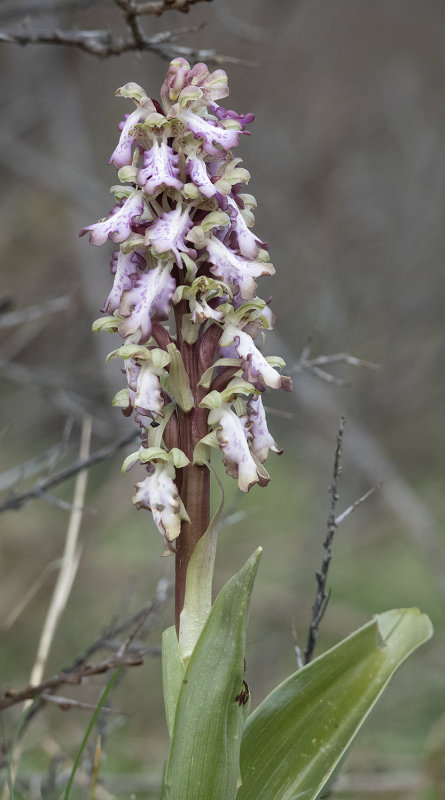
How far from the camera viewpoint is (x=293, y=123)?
8.38 m

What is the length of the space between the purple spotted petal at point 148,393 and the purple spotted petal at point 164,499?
13 centimetres

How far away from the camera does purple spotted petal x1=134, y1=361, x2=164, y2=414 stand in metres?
1.57

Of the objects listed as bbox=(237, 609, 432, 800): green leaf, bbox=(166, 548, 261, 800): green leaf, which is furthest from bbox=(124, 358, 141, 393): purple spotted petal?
bbox=(237, 609, 432, 800): green leaf

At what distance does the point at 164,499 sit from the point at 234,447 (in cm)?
18

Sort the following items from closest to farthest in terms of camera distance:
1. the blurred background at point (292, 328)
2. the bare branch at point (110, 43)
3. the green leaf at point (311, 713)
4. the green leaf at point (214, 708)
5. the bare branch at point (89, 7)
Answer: the green leaf at point (214, 708)
the green leaf at point (311, 713)
the bare branch at point (89, 7)
the bare branch at point (110, 43)
the blurred background at point (292, 328)

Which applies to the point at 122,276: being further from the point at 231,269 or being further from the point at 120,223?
the point at 231,269

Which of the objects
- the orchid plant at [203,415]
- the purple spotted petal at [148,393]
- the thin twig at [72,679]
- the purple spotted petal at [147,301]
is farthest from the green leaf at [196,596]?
the purple spotted petal at [147,301]

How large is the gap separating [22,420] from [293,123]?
4.34 meters

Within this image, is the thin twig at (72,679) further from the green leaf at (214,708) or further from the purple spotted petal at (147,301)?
the purple spotted petal at (147,301)

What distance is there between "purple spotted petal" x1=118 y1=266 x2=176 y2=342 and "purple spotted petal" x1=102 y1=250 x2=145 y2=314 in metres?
0.04

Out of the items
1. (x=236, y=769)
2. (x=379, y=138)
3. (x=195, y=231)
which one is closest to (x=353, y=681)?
(x=236, y=769)

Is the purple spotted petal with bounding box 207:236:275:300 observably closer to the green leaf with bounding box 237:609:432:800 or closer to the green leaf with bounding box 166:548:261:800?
the green leaf with bounding box 166:548:261:800

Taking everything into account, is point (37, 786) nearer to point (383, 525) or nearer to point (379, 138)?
point (383, 525)

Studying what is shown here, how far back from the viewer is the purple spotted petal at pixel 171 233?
5.02 ft
